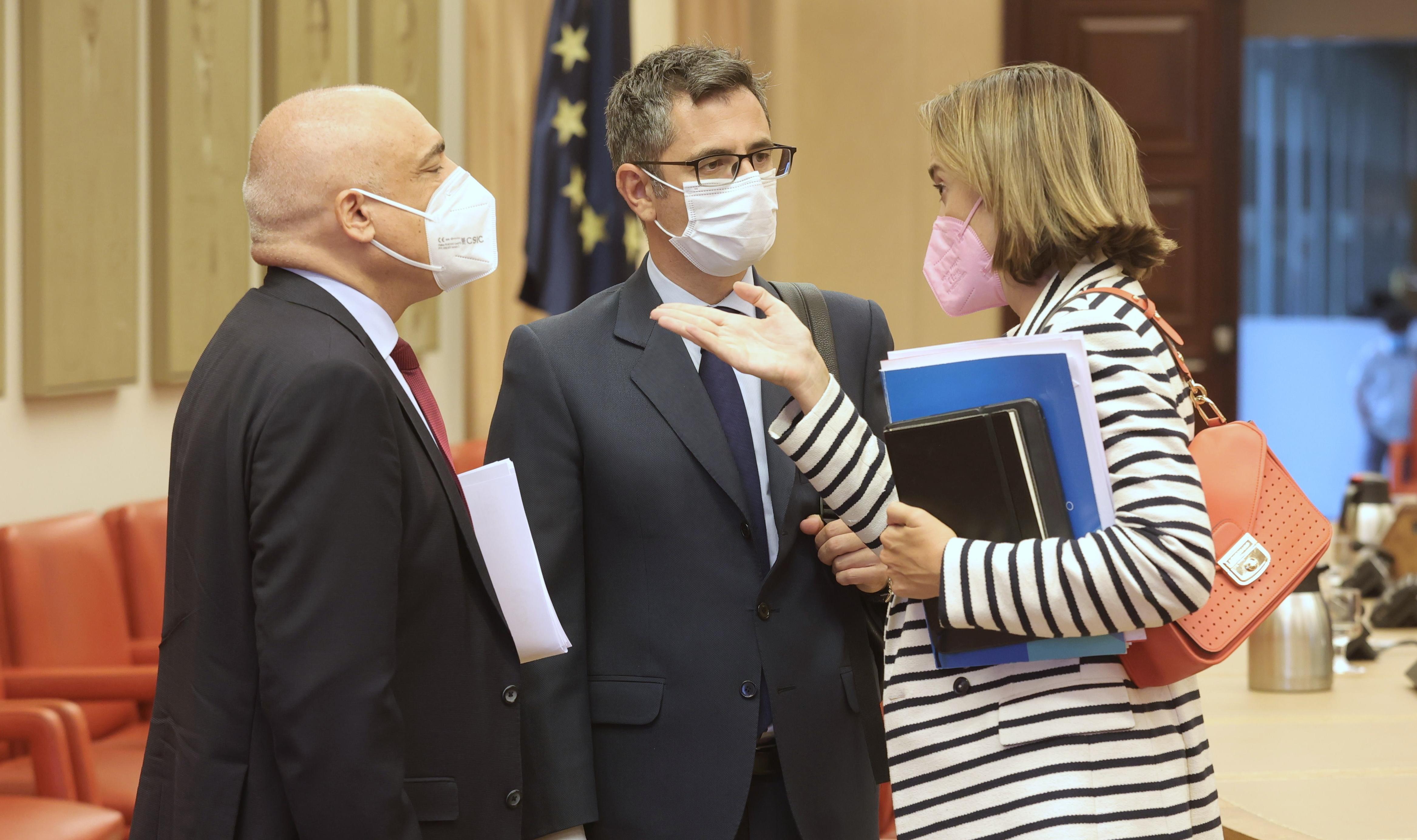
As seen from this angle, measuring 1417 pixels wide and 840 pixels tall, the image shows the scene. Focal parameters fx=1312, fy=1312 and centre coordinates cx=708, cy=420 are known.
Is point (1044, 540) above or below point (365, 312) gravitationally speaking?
below

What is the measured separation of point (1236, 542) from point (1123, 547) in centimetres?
16

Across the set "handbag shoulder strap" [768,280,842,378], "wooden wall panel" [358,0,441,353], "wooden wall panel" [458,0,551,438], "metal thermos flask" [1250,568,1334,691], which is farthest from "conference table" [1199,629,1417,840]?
"wooden wall panel" [458,0,551,438]

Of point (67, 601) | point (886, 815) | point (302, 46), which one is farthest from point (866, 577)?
point (302, 46)

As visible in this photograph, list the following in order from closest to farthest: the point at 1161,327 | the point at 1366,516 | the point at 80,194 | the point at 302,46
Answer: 1. the point at 1161,327
2. the point at 80,194
3. the point at 1366,516
4. the point at 302,46

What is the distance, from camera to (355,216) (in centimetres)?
148

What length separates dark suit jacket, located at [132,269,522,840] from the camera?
1.22m

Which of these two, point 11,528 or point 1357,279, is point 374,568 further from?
point 1357,279

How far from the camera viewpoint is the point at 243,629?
127 centimetres

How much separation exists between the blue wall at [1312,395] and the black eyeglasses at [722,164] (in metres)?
7.61

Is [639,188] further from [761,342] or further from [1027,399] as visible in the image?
[1027,399]

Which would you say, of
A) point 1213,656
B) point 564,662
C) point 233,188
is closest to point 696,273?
point 564,662

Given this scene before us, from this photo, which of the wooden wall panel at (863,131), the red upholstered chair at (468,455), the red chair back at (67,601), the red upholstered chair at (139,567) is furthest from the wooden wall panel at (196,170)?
the wooden wall panel at (863,131)

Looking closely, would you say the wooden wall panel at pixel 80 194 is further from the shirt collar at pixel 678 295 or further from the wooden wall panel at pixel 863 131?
the wooden wall panel at pixel 863 131

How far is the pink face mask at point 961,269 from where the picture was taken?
1.53 meters
